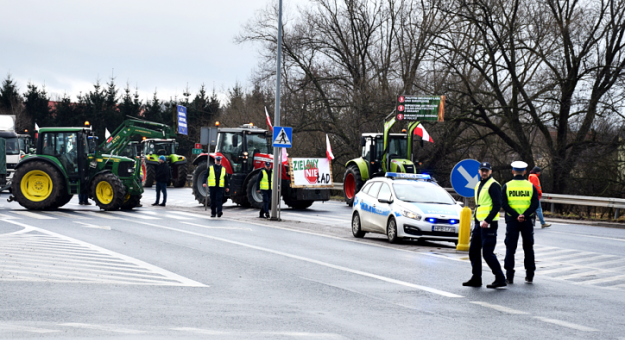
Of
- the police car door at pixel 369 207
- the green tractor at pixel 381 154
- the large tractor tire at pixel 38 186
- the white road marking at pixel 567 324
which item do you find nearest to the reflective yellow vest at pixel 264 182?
the police car door at pixel 369 207

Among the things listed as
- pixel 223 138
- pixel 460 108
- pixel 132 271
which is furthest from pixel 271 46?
pixel 132 271

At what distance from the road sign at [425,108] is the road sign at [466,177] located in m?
18.0

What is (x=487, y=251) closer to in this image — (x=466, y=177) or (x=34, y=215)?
(x=466, y=177)

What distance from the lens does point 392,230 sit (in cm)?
1619

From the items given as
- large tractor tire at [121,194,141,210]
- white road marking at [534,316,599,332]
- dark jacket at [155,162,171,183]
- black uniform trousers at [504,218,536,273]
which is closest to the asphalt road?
white road marking at [534,316,599,332]

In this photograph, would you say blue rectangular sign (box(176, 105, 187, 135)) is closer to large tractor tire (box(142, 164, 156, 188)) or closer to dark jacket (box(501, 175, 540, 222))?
large tractor tire (box(142, 164, 156, 188))

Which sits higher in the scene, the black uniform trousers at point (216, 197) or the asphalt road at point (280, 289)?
the black uniform trousers at point (216, 197)

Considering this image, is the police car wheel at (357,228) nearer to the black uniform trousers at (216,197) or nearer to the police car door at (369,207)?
the police car door at (369,207)

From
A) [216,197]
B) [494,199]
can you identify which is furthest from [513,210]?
[216,197]

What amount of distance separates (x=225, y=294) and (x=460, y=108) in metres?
26.0

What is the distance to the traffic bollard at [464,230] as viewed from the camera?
14844 millimetres

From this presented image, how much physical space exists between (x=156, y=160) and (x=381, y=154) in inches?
762

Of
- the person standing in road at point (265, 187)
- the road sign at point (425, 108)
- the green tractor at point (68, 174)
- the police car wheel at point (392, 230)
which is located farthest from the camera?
the road sign at point (425, 108)

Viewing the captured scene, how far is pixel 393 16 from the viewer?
4322 centimetres
